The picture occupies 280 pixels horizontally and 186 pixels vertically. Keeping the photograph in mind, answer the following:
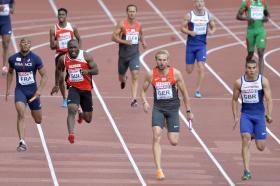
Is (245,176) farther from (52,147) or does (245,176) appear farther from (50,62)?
(50,62)

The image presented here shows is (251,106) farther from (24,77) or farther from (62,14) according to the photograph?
(62,14)

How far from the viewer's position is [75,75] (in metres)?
18.7

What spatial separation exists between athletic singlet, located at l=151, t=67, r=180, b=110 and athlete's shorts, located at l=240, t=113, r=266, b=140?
1016mm

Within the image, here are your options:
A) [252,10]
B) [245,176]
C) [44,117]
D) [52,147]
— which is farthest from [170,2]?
[245,176]

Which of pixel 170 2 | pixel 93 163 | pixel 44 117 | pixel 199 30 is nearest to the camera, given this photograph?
pixel 93 163

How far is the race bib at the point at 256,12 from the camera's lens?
24156mm

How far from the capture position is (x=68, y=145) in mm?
19359

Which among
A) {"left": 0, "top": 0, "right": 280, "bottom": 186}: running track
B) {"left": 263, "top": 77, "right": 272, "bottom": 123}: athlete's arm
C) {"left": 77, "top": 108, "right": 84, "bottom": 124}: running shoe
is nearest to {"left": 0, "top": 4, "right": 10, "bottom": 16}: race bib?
{"left": 0, "top": 0, "right": 280, "bottom": 186}: running track

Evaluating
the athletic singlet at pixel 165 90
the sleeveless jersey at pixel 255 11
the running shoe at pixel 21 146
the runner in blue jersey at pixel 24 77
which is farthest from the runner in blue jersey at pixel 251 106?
the sleeveless jersey at pixel 255 11

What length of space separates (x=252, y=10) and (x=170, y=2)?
10.7m

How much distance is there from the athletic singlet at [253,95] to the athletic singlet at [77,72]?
2.83 metres

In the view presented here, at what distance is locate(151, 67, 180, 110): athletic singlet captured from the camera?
17.0 metres

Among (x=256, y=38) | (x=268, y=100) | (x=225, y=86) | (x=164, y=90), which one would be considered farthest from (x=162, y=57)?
(x=225, y=86)

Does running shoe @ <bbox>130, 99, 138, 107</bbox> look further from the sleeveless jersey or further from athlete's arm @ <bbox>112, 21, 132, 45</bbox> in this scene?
the sleeveless jersey
